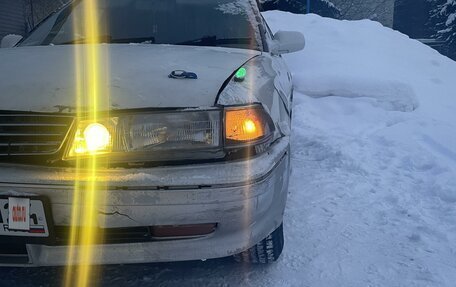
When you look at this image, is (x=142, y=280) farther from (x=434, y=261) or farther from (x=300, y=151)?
(x=300, y=151)

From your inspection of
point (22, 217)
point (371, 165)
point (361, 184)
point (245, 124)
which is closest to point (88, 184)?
point (22, 217)

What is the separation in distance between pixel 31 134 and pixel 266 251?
1.19m

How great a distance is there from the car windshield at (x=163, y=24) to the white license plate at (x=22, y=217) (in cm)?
138

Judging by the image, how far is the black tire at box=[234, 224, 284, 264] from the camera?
2257mm

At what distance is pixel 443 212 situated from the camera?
9.55 feet

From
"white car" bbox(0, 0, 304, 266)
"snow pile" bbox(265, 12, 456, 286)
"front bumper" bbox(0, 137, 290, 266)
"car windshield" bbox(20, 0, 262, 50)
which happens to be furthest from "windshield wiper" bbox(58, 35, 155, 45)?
"snow pile" bbox(265, 12, 456, 286)

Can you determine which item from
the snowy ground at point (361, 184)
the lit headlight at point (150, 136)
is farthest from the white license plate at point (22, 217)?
the snowy ground at point (361, 184)

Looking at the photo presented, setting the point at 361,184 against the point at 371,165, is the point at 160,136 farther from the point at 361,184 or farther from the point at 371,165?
the point at 371,165

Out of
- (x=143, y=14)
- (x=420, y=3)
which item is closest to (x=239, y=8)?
(x=143, y=14)

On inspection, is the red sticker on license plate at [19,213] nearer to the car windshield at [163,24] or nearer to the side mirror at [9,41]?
the car windshield at [163,24]

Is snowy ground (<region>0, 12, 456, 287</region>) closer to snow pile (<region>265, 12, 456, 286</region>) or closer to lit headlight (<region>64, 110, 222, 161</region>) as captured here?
snow pile (<region>265, 12, 456, 286</region>)

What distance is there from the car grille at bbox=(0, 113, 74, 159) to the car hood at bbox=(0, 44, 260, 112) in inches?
1.6

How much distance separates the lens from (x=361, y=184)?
3.32 m

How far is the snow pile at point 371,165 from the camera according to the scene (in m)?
2.38
